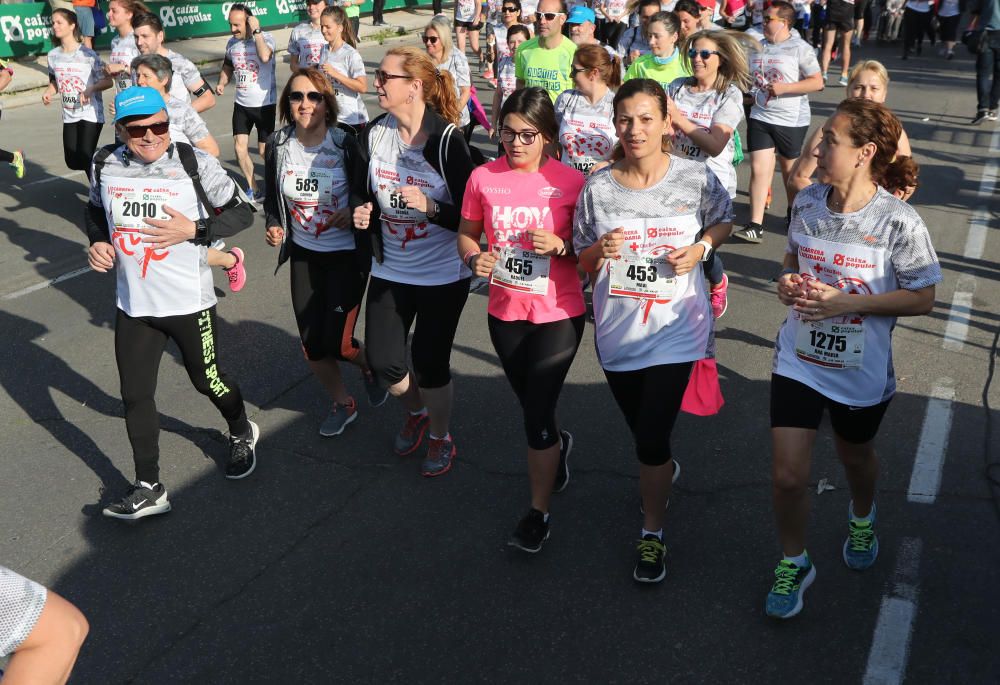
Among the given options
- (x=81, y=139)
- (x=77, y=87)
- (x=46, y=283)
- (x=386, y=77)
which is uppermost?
(x=386, y=77)

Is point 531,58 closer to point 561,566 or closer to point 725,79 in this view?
point 725,79

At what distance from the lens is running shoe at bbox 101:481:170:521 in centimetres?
464

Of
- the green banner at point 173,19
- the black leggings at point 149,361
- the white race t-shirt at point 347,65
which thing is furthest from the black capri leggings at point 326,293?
the green banner at point 173,19

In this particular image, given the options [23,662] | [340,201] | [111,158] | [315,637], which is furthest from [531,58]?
[23,662]

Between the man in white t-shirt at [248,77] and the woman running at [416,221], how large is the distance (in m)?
5.90

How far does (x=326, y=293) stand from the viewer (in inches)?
200

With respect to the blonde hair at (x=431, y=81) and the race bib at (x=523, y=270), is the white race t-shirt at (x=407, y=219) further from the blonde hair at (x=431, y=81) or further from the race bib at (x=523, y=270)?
the race bib at (x=523, y=270)

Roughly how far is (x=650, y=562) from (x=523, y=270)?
131cm

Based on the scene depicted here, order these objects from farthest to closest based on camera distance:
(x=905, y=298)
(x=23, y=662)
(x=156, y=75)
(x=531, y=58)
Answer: (x=531, y=58), (x=156, y=75), (x=905, y=298), (x=23, y=662)

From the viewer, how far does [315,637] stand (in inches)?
152

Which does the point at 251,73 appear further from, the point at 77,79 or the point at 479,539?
the point at 479,539

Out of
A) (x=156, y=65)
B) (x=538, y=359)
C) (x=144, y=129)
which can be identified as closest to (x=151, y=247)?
(x=144, y=129)

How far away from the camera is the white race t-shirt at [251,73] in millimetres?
10180

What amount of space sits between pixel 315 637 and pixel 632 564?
4.46ft
